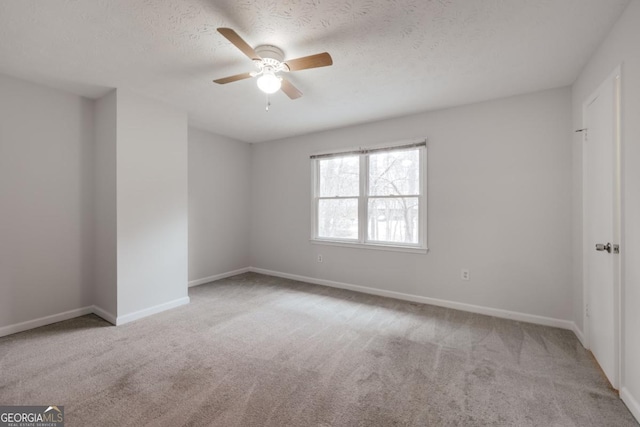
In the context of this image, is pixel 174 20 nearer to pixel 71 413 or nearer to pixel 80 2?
pixel 80 2

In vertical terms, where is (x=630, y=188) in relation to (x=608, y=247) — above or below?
above

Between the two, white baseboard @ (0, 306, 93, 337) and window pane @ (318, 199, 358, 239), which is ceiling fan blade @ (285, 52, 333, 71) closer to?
window pane @ (318, 199, 358, 239)

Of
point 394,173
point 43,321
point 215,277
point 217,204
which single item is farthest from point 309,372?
point 217,204

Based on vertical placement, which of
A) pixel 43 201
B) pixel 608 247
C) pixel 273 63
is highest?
pixel 273 63

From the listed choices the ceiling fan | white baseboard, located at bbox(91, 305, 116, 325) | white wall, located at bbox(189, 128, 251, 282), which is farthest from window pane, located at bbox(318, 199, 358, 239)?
white baseboard, located at bbox(91, 305, 116, 325)

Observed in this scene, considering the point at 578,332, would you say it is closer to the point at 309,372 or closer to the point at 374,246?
the point at 374,246

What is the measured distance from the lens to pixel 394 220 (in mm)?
4004

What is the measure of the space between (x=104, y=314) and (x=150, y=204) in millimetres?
1320

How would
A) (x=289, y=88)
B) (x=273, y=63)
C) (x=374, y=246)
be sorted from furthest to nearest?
1. (x=374, y=246)
2. (x=289, y=88)
3. (x=273, y=63)

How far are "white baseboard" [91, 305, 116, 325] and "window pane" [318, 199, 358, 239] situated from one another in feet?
9.52

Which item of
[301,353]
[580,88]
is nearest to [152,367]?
[301,353]

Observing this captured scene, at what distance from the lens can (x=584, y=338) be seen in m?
2.55

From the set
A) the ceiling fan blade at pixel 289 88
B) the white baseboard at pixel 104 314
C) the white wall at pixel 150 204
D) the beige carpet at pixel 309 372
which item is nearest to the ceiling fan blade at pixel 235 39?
the ceiling fan blade at pixel 289 88

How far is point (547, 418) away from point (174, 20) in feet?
11.4
